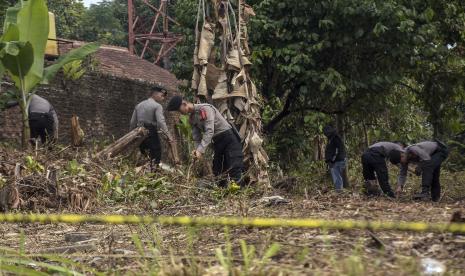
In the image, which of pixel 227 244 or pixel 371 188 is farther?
pixel 371 188

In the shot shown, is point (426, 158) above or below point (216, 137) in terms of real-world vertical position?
below

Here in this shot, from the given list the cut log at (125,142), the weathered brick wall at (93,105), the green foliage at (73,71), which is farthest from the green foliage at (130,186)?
the green foliage at (73,71)

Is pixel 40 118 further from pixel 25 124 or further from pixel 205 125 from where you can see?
pixel 205 125

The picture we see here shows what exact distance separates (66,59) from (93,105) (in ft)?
17.2

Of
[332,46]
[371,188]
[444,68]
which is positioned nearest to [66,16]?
[332,46]

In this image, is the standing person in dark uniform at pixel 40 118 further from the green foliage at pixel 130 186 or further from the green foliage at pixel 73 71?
the green foliage at pixel 73 71

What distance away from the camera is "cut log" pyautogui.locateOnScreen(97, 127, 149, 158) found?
7.55 meters

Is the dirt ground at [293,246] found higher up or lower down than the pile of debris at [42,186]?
higher up

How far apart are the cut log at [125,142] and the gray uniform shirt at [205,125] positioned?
108 centimetres

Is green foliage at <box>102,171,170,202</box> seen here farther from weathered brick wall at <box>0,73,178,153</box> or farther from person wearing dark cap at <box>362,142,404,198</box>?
weathered brick wall at <box>0,73,178,153</box>

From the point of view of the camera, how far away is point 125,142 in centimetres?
783

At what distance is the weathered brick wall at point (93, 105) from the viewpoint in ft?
37.1

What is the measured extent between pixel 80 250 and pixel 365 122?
424 inches

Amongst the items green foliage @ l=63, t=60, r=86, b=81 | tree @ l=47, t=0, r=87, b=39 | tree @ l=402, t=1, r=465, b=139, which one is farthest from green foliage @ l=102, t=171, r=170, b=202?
tree @ l=47, t=0, r=87, b=39
